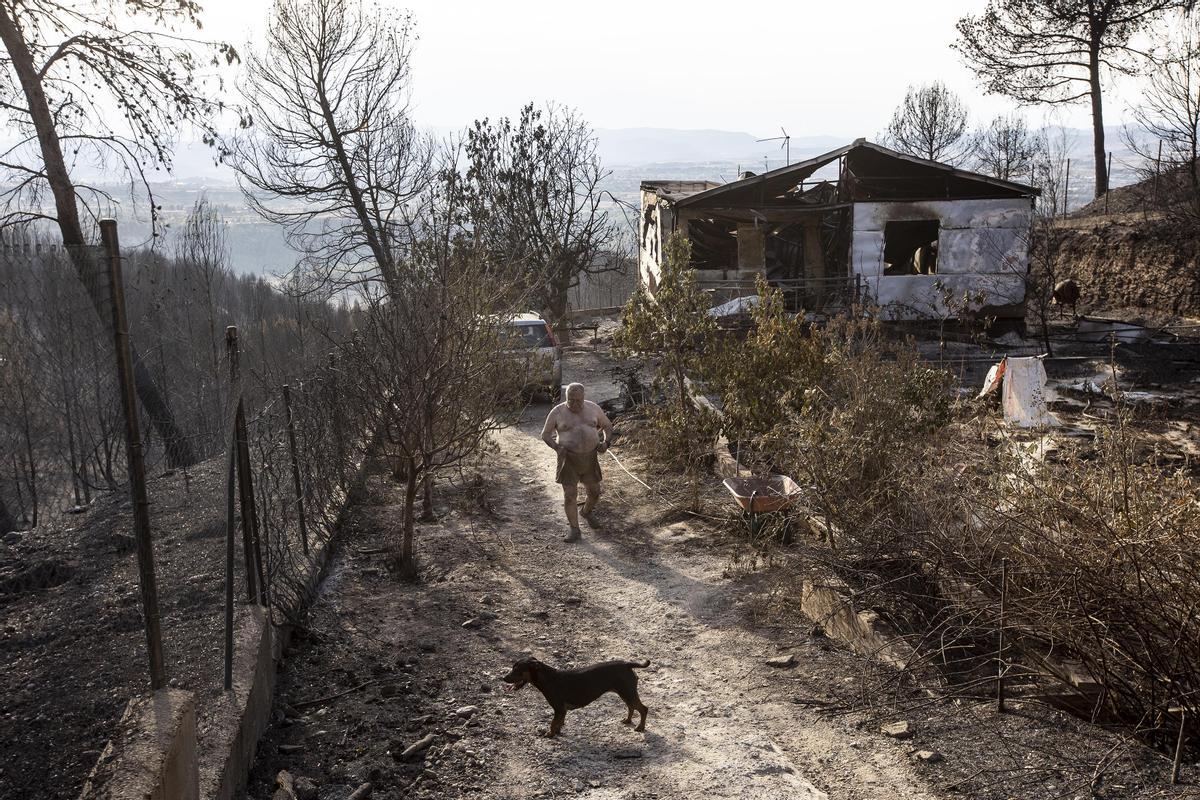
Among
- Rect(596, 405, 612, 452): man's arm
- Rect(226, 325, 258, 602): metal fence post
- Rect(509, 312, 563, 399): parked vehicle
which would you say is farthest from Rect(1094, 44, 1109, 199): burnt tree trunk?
Rect(226, 325, 258, 602): metal fence post

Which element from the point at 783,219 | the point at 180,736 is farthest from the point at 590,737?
the point at 783,219

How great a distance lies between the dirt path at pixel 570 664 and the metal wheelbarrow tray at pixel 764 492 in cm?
61

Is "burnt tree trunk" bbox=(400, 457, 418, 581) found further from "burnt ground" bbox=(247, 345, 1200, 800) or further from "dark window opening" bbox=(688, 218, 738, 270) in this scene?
"dark window opening" bbox=(688, 218, 738, 270)

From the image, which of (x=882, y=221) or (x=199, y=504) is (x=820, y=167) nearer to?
(x=882, y=221)

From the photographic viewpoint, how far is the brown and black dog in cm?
531

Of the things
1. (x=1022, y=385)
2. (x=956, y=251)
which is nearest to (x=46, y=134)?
(x=1022, y=385)

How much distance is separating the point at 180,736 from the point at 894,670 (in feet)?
13.5

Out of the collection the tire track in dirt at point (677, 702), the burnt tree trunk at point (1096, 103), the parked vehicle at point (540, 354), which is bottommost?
the tire track in dirt at point (677, 702)

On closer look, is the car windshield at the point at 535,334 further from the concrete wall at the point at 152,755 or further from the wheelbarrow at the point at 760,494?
the concrete wall at the point at 152,755

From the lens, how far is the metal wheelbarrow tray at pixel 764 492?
822cm

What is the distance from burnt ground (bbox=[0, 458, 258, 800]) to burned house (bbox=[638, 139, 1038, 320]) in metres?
16.1

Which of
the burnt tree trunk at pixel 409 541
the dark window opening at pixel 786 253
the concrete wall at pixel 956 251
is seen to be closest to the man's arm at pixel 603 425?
the burnt tree trunk at pixel 409 541

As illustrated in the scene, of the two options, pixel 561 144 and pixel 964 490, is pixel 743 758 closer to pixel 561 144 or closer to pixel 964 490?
pixel 964 490

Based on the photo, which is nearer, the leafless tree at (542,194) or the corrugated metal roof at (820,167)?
the corrugated metal roof at (820,167)
